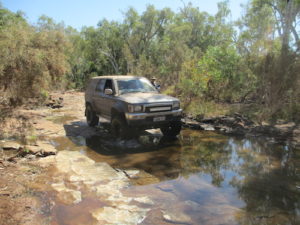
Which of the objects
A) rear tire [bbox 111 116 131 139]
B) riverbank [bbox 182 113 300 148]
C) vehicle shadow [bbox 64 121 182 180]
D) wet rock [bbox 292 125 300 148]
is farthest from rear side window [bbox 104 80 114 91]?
wet rock [bbox 292 125 300 148]

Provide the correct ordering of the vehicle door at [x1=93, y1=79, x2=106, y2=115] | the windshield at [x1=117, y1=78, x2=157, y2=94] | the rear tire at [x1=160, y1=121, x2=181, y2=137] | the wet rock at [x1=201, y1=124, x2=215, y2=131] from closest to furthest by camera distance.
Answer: the rear tire at [x1=160, y1=121, x2=181, y2=137]
the windshield at [x1=117, y1=78, x2=157, y2=94]
the vehicle door at [x1=93, y1=79, x2=106, y2=115]
the wet rock at [x1=201, y1=124, x2=215, y2=131]

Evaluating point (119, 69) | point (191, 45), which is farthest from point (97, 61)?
point (191, 45)

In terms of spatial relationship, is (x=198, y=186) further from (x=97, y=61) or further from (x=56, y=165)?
(x=97, y=61)

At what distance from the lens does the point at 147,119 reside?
734 centimetres

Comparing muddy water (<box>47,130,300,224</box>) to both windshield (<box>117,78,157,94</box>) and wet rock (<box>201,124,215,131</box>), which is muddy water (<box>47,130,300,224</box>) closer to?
wet rock (<box>201,124,215,131</box>)

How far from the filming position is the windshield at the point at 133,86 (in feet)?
27.5

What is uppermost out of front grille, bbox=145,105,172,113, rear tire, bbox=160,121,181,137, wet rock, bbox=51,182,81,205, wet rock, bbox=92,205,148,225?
front grille, bbox=145,105,172,113

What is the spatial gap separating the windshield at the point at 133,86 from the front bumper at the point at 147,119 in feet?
4.35

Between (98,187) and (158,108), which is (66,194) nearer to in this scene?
(98,187)

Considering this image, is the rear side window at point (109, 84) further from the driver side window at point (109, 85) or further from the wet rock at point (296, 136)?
the wet rock at point (296, 136)

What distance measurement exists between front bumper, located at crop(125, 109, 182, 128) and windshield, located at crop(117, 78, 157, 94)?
4.35 feet

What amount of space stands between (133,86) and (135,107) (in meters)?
1.51

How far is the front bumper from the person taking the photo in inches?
284

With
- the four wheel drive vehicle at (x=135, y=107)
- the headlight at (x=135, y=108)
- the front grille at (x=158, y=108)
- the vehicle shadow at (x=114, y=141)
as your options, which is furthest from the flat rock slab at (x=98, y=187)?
the front grille at (x=158, y=108)
